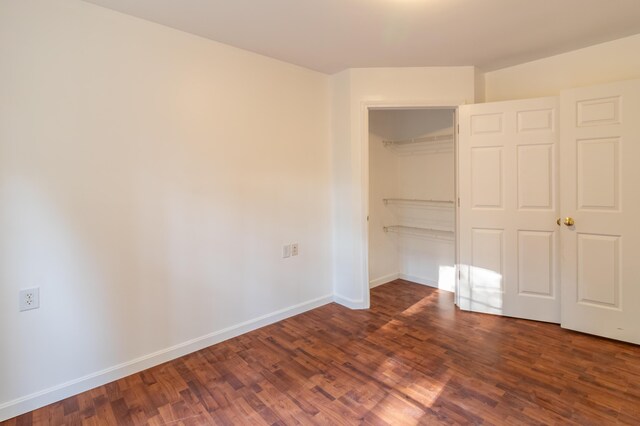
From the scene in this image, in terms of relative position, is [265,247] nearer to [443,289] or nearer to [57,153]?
[57,153]

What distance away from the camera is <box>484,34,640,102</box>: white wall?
2.76 m

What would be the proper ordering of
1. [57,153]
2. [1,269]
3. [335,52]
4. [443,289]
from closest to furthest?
[1,269] < [57,153] < [335,52] < [443,289]

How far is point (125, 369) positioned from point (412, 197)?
351 centimetres

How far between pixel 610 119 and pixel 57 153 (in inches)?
155

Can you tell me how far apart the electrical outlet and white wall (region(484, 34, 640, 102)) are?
416 cm

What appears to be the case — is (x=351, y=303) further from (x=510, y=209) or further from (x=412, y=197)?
(x=510, y=209)

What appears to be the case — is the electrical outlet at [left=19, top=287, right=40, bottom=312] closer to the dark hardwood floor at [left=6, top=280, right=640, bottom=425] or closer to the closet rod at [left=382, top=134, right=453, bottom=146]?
the dark hardwood floor at [left=6, top=280, right=640, bottom=425]

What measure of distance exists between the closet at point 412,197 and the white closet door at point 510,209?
62 cm

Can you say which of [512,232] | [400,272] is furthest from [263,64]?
[400,272]

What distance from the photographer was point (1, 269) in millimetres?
1885

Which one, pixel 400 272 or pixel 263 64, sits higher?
pixel 263 64

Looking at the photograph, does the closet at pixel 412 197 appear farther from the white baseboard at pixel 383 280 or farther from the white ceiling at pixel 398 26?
the white ceiling at pixel 398 26

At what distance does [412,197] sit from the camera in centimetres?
437

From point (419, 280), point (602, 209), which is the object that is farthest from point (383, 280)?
point (602, 209)
